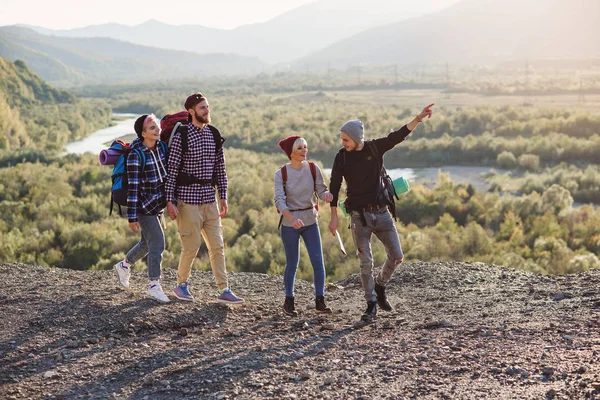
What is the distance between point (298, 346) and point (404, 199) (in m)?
18.7

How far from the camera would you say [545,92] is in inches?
3720

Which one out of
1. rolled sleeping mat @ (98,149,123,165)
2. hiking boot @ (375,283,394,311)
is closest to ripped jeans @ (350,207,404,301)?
hiking boot @ (375,283,394,311)

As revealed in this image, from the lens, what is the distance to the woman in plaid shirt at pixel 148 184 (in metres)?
6.36

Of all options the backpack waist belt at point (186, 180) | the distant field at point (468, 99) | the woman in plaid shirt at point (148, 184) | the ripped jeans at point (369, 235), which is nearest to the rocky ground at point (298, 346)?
the ripped jeans at point (369, 235)

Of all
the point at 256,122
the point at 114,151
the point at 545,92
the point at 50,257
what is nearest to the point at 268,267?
the point at 50,257

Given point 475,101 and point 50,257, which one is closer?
point 50,257

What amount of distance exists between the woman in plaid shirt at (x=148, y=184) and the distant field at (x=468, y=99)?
206 feet

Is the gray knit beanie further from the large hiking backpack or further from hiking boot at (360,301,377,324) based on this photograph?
hiking boot at (360,301,377,324)

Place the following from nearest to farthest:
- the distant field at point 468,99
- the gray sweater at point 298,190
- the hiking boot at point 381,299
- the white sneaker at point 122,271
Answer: the gray sweater at point 298,190 < the hiking boot at point 381,299 < the white sneaker at point 122,271 < the distant field at point 468,99

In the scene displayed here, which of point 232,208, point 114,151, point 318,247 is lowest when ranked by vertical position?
point 232,208

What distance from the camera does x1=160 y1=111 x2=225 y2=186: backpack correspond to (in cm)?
642

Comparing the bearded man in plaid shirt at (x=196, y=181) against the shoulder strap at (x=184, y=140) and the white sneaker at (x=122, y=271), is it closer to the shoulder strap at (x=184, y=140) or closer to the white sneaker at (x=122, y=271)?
the shoulder strap at (x=184, y=140)

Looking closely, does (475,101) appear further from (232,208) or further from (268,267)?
(268,267)

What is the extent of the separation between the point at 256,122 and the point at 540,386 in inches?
2487
